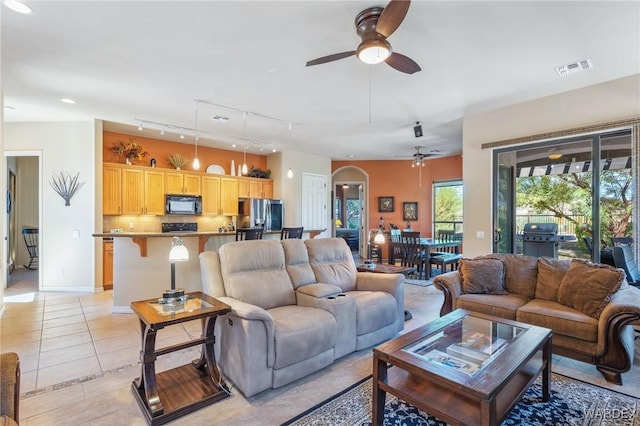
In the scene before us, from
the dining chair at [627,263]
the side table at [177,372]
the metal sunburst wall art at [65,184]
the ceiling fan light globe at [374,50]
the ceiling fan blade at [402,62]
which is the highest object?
the ceiling fan blade at [402,62]

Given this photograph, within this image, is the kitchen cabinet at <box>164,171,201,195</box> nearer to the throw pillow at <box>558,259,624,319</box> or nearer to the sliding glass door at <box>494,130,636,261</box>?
the sliding glass door at <box>494,130,636,261</box>

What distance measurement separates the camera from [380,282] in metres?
3.34

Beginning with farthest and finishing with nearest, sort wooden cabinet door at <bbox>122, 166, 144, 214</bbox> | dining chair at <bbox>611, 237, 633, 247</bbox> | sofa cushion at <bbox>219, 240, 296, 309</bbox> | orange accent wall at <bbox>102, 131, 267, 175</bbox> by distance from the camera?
orange accent wall at <bbox>102, 131, 267, 175</bbox>, wooden cabinet door at <bbox>122, 166, 144, 214</bbox>, dining chair at <bbox>611, 237, 633, 247</bbox>, sofa cushion at <bbox>219, 240, 296, 309</bbox>

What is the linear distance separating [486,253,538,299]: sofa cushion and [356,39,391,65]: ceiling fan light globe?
2691 millimetres

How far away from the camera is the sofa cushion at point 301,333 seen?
7.30 feet

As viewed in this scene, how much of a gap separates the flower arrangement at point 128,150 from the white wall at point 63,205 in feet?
1.68

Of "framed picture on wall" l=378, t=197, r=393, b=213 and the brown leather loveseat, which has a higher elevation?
"framed picture on wall" l=378, t=197, r=393, b=213

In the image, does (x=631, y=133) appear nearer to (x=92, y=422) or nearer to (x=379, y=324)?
(x=379, y=324)

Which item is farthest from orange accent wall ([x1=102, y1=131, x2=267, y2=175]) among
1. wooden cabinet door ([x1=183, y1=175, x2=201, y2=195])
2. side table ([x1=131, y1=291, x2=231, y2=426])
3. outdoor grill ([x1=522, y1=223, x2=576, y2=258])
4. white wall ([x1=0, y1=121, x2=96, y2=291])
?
outdoor grill ([x1=522, y1=223, x2=576, y2=258])

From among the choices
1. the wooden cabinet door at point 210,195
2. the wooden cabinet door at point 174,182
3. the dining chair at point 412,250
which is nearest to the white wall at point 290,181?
the wooden cabinet door at point 210,195

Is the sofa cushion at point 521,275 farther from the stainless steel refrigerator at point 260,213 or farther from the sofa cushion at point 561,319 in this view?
the stainless steel refrigerator at point 260,213

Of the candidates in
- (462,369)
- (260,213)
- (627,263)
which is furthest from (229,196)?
(627,263)

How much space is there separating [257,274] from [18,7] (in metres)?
2.75

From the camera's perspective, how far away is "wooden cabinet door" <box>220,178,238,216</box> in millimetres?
6938
